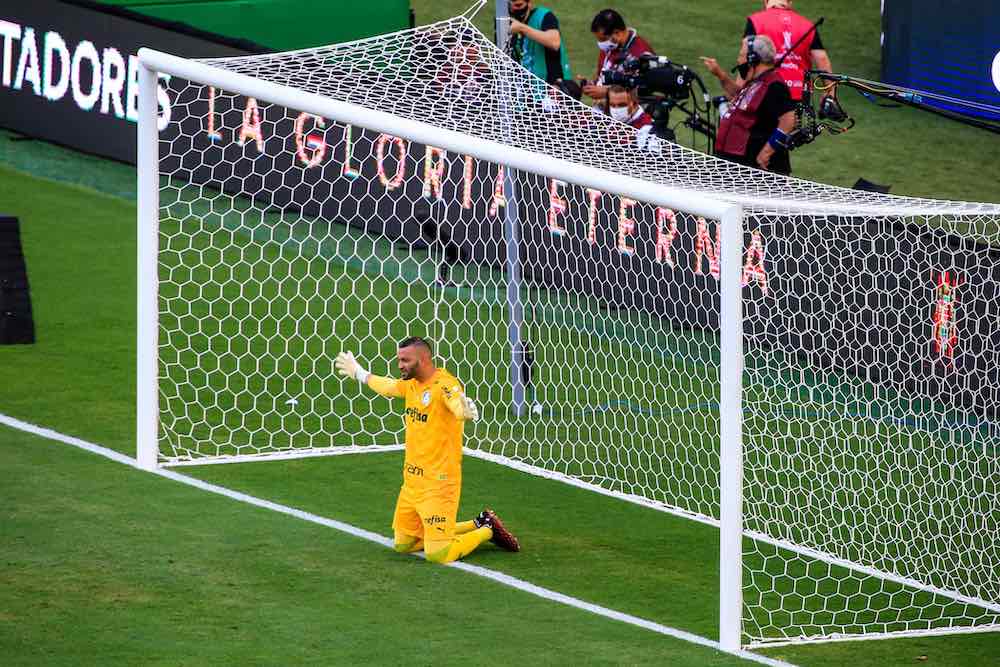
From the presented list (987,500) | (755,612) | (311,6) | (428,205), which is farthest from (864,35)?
(755,612)

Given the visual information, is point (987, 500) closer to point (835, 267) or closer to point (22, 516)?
point (835, 267)

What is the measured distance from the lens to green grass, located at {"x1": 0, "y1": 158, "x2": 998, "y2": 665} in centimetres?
796

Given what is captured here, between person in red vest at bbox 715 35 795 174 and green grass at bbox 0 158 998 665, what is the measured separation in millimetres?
2566

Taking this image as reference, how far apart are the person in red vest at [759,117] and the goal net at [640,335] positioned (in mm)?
1586

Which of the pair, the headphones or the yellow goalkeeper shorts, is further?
the headphones

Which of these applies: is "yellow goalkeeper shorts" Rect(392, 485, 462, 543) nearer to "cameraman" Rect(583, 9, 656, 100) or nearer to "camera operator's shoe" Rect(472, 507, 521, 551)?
"camera operator's shoe" Rect(472, 507, 521, 551)

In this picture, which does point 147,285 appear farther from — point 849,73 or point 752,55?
point 849,73

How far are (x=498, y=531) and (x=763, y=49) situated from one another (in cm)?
604

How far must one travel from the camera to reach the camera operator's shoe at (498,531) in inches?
357

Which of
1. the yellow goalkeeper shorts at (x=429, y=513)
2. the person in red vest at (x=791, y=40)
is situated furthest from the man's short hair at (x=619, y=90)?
the yellow goalkeeper shorts at (x=429, y=513)

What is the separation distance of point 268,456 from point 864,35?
14.4 m

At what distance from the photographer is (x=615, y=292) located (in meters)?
12.0

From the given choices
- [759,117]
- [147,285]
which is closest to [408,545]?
[147,285]

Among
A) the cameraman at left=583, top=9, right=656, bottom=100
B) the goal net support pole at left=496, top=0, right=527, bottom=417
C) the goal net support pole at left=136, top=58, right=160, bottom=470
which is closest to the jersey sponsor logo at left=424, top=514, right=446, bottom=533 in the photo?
the goal net support pole at left=136, top=58, right=160, bottom=470
